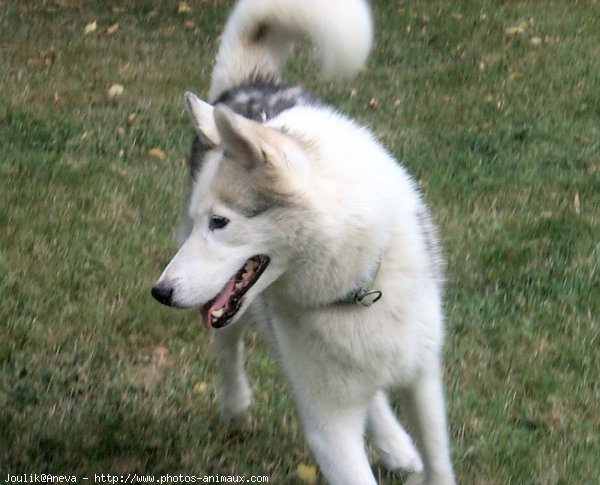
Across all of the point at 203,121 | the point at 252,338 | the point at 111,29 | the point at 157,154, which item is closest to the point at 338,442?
the point at 203,121

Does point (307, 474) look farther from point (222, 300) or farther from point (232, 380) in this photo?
point (222, 300)

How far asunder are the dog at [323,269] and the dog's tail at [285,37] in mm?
310

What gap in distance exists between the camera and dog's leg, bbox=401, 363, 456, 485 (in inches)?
105

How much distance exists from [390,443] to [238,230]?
1.19 m

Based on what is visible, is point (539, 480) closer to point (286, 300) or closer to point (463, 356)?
point (463, 356)

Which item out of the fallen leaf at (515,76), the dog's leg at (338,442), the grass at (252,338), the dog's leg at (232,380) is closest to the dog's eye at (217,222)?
the dog's leg at (338,442)

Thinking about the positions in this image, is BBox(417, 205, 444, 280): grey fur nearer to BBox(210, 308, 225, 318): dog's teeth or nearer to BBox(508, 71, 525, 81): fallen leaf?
BBox(210, 308, 225, 318): dog's teeth

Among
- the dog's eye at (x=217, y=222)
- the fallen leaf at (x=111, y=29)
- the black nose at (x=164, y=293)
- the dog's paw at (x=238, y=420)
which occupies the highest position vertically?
the dog's eye at (x=217, y=222)

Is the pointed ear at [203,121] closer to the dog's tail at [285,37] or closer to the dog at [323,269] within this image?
the dog at [323,269]

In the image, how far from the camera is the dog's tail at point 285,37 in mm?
2994

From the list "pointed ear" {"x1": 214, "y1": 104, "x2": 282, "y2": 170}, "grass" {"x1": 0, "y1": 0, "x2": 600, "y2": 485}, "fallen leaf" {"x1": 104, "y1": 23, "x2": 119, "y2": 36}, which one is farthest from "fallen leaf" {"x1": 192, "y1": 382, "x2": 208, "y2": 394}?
"fallen leaf" {"x1": 104, "y1": 23, "x2": 119, "y2": 36}

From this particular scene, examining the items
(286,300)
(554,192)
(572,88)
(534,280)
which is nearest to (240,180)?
(286,300)

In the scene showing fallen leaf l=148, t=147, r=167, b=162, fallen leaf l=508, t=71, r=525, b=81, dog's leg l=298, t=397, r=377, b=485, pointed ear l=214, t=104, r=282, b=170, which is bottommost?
fallen leaf l=148, t=147, r=167, b=162

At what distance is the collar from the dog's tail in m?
0.98
